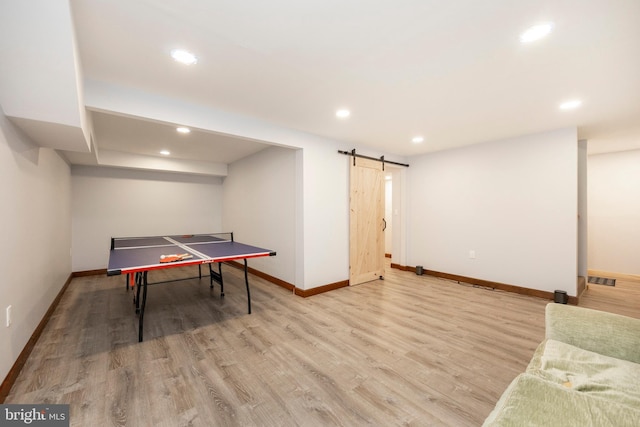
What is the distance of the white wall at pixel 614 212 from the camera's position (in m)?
4.82

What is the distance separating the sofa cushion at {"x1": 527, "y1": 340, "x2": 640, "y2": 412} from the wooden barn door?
312 centimetres

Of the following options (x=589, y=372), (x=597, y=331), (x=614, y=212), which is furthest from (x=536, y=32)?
(x=614, y=212)

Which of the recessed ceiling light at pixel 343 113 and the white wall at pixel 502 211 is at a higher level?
the recessed ceiling light at pixel 343 113

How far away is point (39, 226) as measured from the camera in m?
2.80

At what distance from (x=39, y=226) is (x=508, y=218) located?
20.3 ft

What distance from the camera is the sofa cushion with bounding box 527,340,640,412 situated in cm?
A: 115

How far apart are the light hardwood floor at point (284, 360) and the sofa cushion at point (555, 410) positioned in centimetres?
83

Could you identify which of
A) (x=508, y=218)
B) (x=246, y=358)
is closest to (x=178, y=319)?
(x=246, y=358)

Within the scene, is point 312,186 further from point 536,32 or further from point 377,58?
point 536,32

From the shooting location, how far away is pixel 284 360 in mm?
2277

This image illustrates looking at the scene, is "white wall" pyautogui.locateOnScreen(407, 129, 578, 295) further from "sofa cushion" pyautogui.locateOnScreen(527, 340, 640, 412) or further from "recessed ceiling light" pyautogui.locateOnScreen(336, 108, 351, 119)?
"sofa cushion" pyautogui.locateOnScreen(527, 340, 640, 412)

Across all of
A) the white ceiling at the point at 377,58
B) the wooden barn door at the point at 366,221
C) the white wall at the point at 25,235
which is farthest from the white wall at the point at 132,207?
the wooden barn door at the point at 366,221

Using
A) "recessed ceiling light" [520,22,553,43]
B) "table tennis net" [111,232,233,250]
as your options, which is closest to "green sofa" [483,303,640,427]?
"recessed ceiling light" [520,22,553,43]

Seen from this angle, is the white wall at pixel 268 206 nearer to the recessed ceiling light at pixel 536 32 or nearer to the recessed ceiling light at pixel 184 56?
the recessed ceiling light at pixel 184 56
